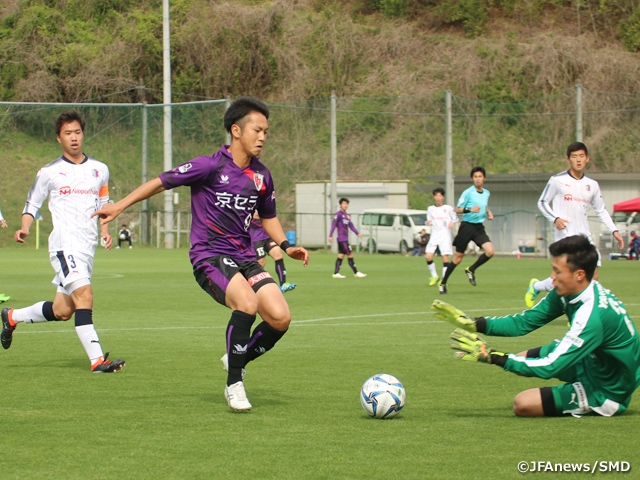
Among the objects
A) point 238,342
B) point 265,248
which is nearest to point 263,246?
point 265,248

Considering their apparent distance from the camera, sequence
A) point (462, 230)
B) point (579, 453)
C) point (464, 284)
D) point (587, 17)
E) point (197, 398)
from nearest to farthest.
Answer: point (579, 453), point (197, 398), point (462, 230), point (464, 284), point (587, 17)

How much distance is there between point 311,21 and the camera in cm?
5406

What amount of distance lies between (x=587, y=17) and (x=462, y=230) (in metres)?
43.5

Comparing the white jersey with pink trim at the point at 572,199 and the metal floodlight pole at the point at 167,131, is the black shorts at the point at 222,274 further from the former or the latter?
the metal floodlight pole at the point at 167,131

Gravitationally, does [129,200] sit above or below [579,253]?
above

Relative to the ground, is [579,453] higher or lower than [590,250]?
lower

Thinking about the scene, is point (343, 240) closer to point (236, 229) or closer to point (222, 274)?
point (236, 229)

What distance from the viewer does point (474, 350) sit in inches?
217

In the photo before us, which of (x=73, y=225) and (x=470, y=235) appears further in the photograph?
(x=470, y=235)

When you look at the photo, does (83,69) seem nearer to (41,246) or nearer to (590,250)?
(41,246)

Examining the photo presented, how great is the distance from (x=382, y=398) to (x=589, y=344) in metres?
1.29

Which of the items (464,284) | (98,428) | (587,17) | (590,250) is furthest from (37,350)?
(587,17)

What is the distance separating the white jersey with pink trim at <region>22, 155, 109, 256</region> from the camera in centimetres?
821

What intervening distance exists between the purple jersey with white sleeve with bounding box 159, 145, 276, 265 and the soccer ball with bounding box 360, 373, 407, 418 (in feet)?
4.45
